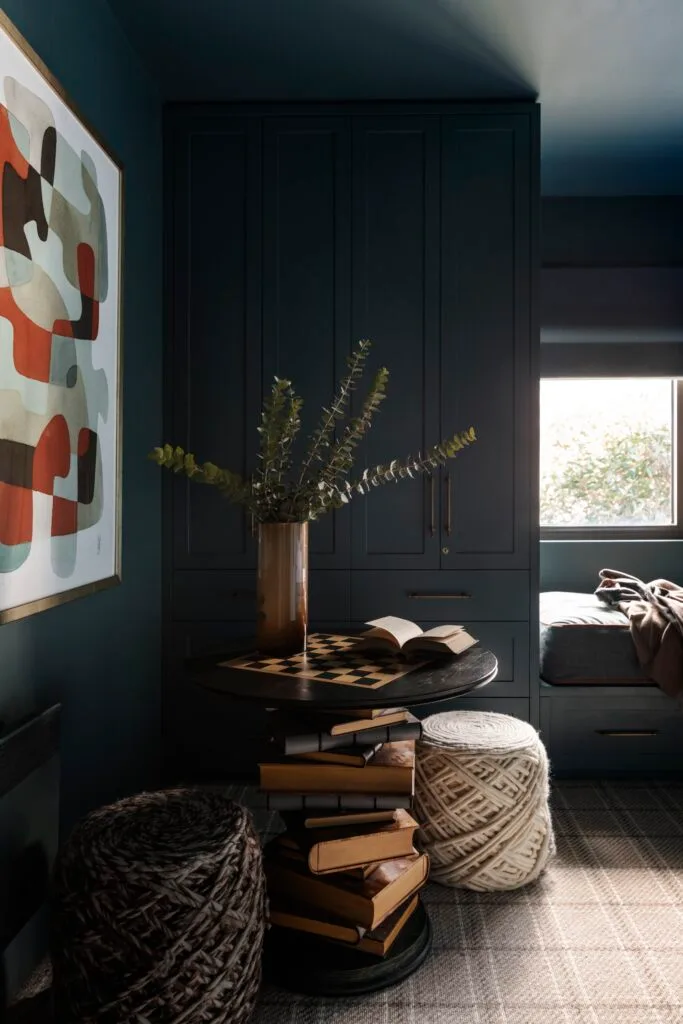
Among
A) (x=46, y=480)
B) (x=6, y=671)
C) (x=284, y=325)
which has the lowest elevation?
(x=6, y=671)

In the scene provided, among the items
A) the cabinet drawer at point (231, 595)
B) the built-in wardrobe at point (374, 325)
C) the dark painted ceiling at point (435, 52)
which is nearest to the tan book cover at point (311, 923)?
the built-in wardrobe at point (374, 325)

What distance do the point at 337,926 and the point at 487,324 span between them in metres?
2.01

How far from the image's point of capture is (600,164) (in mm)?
3211

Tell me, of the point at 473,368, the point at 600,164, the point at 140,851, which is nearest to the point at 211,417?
the point at 473,368

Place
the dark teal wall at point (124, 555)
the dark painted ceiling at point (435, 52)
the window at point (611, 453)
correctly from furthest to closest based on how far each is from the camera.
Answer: the window at point (611, 453)
the dark painted ceiling at point (435, 52)
the dark teal wall at point (124, 555)

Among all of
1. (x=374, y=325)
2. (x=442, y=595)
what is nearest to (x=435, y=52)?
(x=374, y=325)

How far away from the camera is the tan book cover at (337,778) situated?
63.7 inches

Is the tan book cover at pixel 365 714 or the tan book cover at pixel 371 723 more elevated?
the tan book cover at pixel 365 714

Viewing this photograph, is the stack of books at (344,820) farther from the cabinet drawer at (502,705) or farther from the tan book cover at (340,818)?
the cabinet drawer at (502,705)

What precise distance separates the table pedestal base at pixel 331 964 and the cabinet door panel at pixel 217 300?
1.33m

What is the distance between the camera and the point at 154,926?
1.26 m

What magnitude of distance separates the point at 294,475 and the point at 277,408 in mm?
959

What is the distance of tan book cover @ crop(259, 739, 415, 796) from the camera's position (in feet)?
5.31

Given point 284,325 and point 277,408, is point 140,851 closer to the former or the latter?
point 277,408
